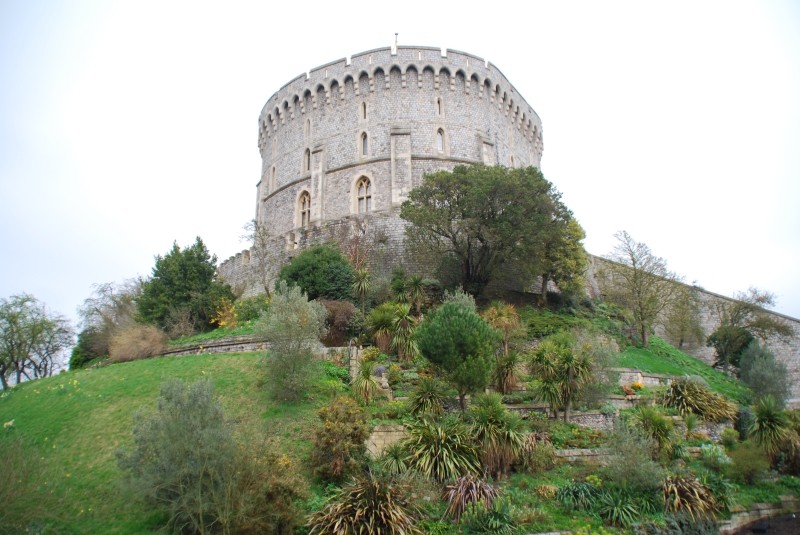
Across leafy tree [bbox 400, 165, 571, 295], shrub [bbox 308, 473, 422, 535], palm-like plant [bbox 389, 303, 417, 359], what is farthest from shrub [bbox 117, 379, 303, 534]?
leafy tree [bbox 400, 165, 571, 295]

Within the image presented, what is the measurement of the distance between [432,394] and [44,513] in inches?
372

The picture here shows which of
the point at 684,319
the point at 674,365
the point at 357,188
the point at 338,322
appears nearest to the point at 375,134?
the point at 357,188

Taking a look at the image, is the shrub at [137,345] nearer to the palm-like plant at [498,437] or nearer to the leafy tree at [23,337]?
the leafy tree at [23,337]

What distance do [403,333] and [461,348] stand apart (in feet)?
15.9

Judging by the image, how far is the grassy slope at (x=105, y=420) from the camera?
12172 millimetres

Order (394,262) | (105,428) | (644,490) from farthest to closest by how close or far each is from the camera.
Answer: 1. (394,262)
2. (105,428)
3. (644,490)

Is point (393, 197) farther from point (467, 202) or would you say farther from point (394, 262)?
point (467, 202)

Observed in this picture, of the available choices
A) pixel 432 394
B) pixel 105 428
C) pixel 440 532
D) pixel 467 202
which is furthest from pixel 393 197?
pixel 440 532

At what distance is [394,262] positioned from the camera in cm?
2877

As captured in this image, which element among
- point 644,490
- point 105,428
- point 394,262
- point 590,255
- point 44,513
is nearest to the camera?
point 44,513

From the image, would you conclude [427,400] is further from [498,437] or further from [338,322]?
[338,322]

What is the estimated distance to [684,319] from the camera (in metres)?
30.1

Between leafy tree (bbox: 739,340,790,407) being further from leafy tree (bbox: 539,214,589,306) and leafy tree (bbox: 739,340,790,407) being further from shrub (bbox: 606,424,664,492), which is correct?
shrub (bbox: 606,424,664,492)

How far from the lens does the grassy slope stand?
12.2 metres
